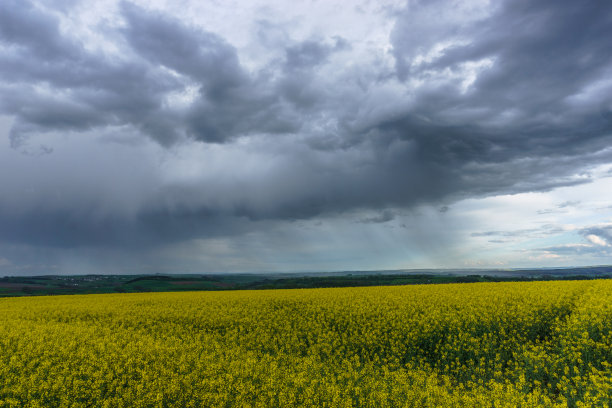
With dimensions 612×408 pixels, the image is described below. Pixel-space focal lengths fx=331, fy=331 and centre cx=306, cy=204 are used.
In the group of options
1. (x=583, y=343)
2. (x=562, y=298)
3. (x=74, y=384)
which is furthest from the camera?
(x=562, y=298)

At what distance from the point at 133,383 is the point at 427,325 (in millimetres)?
12115

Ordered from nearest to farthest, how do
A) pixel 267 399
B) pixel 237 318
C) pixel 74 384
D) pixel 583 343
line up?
pixel 267 399 < pixel 74 384 < pixel 583 343 < pixel 237 318

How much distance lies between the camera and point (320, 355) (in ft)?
44.8

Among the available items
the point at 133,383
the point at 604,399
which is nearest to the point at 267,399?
the point at 133,383

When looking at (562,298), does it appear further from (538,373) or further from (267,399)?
(267,399)

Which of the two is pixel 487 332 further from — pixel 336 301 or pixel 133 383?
pixel 133 383

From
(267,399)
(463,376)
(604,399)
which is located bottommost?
(463,376)

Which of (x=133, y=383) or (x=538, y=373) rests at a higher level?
(x=133, y=383)

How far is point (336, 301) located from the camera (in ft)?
71.8

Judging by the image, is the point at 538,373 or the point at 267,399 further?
the point at 538,373

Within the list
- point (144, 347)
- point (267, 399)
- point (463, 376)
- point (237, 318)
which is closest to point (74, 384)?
point (144, 347)

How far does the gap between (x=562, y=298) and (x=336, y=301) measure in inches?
559

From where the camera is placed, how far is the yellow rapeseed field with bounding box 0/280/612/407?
25.3 ft

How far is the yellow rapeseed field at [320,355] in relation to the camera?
25.3 feet
